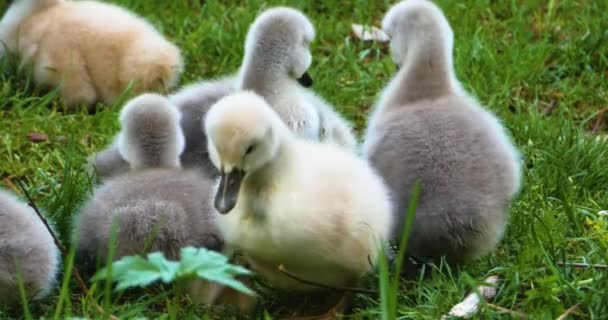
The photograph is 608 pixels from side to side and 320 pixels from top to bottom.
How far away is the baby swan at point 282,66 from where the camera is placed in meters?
4.26

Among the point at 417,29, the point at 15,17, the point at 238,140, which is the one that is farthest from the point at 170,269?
the point at 15,17

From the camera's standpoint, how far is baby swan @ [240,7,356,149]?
4.26 m

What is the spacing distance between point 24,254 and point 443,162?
1.37 metres

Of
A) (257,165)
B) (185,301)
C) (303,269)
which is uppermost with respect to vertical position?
(257,165)

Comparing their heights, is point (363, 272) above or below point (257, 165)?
below

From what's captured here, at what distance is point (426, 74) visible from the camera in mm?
4316

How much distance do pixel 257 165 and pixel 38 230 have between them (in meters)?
0.82

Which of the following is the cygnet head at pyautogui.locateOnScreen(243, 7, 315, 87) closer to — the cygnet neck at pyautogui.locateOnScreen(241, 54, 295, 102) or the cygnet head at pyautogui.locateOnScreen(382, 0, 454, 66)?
the cygnet neck at pyautogui.locateOnScreen(241, 54, 295, 102)

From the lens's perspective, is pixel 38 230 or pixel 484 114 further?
pixel 484 114

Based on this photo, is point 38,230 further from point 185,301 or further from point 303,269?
point 303,269

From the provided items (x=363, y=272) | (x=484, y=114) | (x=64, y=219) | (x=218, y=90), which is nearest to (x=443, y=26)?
(x=484, y=114)

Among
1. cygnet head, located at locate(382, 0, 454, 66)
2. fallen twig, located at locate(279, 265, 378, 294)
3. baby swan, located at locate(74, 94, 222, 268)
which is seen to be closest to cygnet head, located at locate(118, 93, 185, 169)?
baby swan, located at locate(74, 94, 222, 268)

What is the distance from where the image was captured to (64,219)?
4.12 m

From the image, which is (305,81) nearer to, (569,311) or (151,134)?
(151,134)
